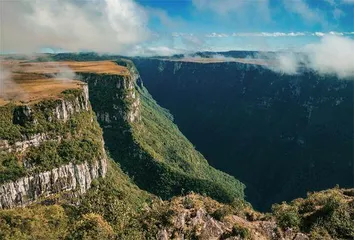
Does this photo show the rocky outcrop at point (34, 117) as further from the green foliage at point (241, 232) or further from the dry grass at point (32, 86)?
the green foliage at point (241, 232)

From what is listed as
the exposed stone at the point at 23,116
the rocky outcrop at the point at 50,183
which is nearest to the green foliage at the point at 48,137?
the exposed stone at the point at 23,116

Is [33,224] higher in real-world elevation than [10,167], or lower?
higher

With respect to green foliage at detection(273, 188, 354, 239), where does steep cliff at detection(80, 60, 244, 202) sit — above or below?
below

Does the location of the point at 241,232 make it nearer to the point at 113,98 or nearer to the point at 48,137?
the point at 48,137

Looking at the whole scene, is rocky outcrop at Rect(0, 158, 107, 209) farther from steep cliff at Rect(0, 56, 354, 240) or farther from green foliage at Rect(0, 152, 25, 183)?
green foliage at Rect(0, 152, 25, 183)

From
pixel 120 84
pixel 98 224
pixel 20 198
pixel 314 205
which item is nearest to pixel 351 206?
pixel 314 205

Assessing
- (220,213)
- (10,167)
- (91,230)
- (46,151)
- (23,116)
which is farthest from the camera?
(23,116)

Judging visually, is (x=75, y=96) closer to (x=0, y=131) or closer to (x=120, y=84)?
(x=0, y=131)

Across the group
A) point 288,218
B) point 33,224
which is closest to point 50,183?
point 33,224

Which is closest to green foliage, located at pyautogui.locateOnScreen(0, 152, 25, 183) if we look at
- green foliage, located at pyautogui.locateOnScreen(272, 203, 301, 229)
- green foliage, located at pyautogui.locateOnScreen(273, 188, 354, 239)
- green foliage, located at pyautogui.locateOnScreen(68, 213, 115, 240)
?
green foliage, located at pyautogui.locateOnScreen(68, 213, 115, 240)
